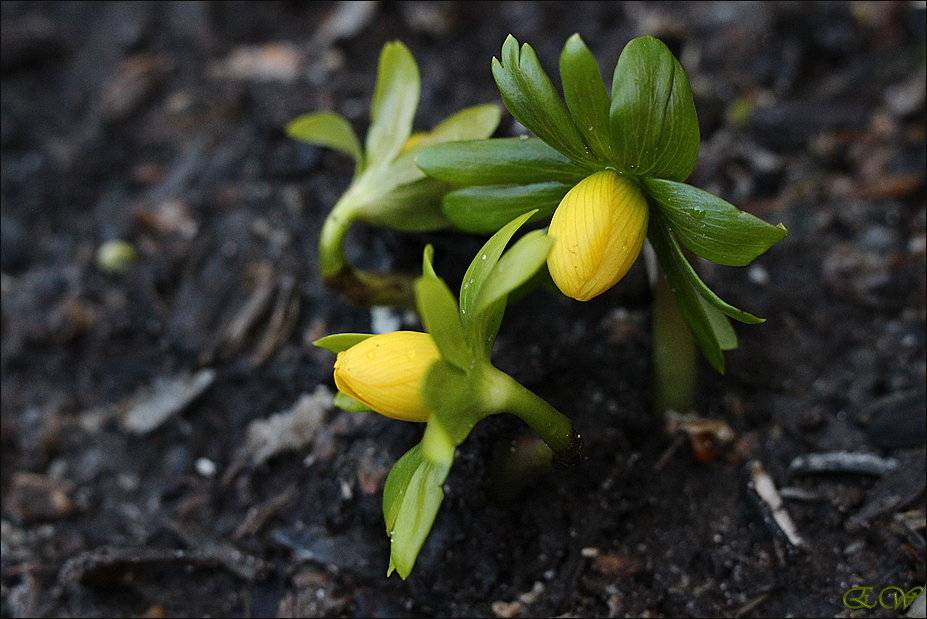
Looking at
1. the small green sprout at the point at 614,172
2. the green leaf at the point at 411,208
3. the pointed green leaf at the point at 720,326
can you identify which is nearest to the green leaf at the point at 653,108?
the small green sprout at the point at 614,172

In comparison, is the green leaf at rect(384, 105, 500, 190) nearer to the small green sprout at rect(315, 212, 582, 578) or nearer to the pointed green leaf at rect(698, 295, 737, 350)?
the small green sprout at rect(315, 212, 582, 578)

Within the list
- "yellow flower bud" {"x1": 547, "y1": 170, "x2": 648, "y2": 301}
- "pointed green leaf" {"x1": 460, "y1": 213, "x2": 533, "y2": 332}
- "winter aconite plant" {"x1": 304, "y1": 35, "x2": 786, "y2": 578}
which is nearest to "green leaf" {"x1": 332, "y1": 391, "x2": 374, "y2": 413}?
"winter aconite plant" {"x1": 304, "y1": 35, "x2": 786, "y2": 578}

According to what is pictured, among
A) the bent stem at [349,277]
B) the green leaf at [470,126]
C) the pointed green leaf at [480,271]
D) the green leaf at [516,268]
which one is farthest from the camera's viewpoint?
the bent stem at [349,277]

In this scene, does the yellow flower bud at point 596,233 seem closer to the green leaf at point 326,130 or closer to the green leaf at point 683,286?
the green leaf at point 683,286

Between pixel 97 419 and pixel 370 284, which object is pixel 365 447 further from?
pixel 97 419

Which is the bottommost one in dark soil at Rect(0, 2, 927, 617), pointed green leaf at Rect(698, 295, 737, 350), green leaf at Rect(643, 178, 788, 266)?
dark soil at Rect(0, 2, 927, 617)

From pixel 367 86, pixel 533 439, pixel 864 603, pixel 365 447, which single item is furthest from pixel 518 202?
pixel 367 86
